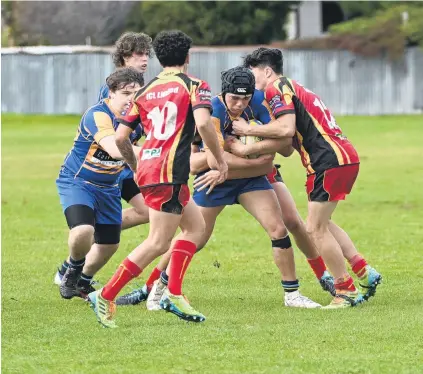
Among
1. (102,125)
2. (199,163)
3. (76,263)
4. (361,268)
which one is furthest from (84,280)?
(361,268)

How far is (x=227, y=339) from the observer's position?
7.78 m

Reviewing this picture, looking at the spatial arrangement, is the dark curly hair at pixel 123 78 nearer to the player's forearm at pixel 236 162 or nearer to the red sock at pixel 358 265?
the player's forearm at pixel 236 162

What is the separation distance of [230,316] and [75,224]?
1.59 metres

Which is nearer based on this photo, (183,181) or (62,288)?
(183,181)

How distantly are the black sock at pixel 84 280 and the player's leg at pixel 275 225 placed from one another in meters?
1.61

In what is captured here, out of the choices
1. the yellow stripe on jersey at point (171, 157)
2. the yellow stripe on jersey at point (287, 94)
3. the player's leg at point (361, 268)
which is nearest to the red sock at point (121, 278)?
the yellow stripe on jersey at point (171, 157)

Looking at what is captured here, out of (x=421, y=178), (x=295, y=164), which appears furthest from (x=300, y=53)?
(x=421, y=178)

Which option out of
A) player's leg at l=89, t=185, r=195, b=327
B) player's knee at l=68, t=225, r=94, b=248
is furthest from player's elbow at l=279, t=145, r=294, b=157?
player's knee at l=68, t=225, r=94, b=248

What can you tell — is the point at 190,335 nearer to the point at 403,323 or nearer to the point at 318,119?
the point at 403,323

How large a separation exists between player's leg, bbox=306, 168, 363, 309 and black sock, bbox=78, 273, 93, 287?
6.73 feet

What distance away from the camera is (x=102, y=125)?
9305 millimetres

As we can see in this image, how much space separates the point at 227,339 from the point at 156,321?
1.03m

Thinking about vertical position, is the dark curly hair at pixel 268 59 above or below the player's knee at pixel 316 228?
above

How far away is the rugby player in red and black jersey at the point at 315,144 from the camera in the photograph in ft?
29.7
